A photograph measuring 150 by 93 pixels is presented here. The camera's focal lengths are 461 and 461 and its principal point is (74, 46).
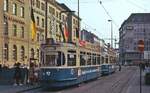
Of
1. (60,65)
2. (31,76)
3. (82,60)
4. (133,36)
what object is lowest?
(31,76)

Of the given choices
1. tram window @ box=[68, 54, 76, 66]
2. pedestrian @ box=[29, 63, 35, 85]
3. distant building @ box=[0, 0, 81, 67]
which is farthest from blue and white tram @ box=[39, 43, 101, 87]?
distant building @ box=[0, 0, 81, 67]

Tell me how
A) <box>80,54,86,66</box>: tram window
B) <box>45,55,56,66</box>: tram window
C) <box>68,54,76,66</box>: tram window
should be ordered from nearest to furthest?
<box>45,55,56,66</box>: tram window → <box>68,54,76,66</box>: tram window → <box>80,54,86,66</box>: tram window

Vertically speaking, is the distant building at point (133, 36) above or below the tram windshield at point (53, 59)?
above

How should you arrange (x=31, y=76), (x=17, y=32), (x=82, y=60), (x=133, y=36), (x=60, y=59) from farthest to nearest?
(x=133, y=36), (x=17, y=32), (x=82, y=60), (x=31, y=76), (x=60, y=59)

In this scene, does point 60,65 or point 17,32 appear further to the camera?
point 17,32

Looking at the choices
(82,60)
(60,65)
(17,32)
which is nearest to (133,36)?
(17,32)

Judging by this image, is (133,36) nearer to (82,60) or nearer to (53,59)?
(82,60)


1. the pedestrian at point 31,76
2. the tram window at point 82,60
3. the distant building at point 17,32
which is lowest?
the pedestrian at point 31,76

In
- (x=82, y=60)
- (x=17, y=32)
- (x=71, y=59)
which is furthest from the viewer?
(x=17, y=32)

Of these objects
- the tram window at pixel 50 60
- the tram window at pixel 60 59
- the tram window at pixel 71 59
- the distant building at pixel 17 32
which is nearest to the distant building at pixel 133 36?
the distant building at pixel 17 32

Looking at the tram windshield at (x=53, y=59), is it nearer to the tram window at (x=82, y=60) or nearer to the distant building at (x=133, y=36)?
the tram window at (x=82, y=60)

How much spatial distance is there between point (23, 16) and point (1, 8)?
9889mm

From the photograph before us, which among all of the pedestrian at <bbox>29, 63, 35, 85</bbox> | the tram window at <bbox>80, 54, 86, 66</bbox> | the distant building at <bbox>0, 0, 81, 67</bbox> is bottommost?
the pedestrian at <bbox>29, 63, 35, 85</bbox>

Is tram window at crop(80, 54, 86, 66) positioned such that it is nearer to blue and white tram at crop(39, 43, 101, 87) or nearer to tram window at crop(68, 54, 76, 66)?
blue and white tram at crop(39, 43, 101, 87)
